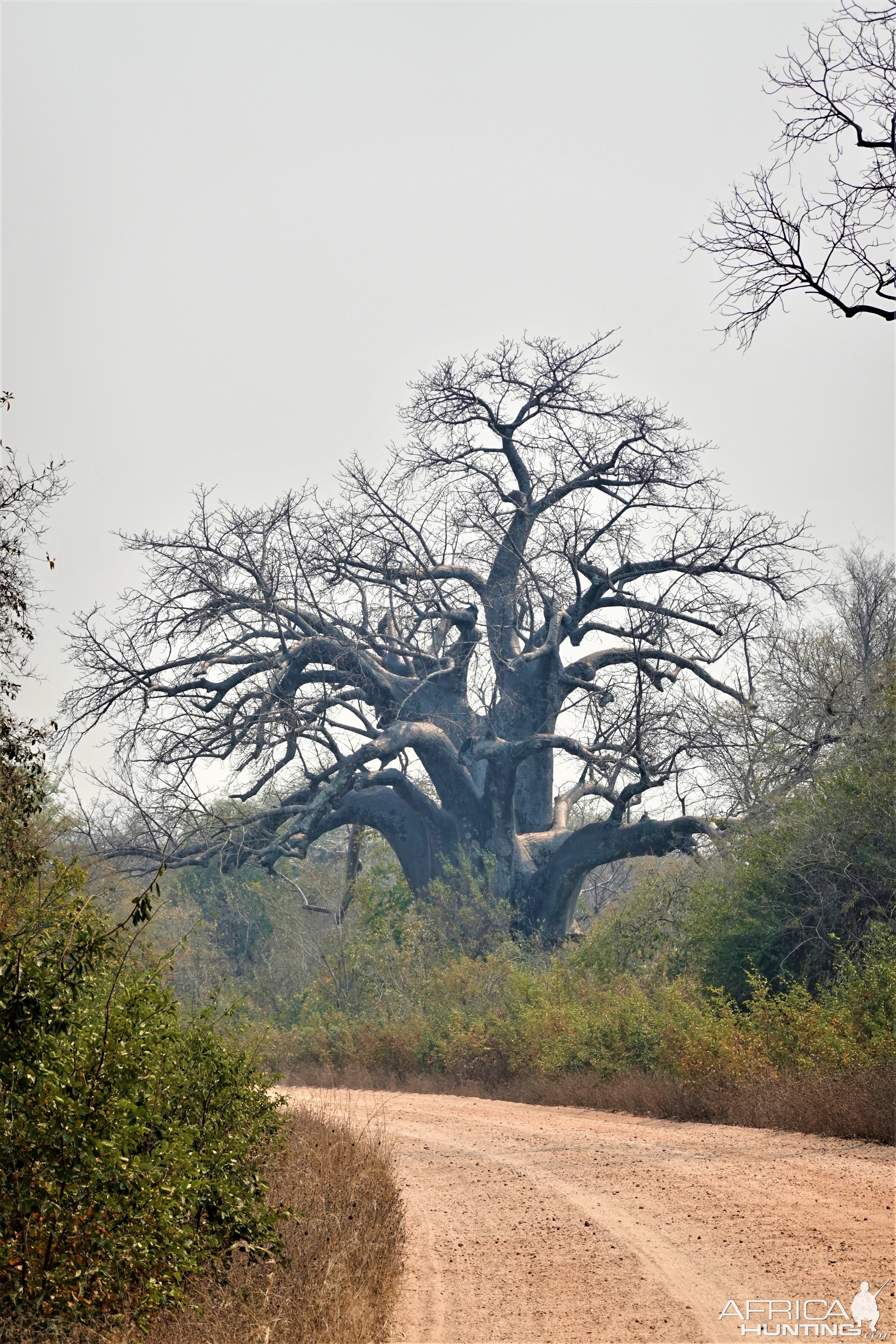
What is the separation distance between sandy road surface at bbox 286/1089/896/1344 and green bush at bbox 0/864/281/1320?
1223 millimetres

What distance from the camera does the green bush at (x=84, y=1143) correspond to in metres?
4.41

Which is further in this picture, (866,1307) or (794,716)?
(794,716)

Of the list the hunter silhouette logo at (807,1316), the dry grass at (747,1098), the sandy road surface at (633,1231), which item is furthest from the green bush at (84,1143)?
the dry grass at (747,1098)

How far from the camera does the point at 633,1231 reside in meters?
6.61

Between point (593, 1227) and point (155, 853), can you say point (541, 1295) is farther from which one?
point (155, 853)

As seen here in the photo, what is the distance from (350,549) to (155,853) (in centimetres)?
633

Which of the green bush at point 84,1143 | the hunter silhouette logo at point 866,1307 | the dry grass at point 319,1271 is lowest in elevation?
the hunter silhouette logo at point 866,1307

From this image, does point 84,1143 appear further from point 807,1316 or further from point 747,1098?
point 747,1098

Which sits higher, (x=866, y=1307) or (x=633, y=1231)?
(x=633, y=1231)

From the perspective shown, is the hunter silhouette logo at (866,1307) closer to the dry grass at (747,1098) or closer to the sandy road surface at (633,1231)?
the sandy road surface at (633,1231)

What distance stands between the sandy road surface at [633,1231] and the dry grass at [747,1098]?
7.8 inches

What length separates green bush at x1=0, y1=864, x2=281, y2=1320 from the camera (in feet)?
14.5

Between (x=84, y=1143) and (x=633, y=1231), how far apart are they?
346cm

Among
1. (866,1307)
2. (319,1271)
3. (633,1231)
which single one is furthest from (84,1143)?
(633,1231)
